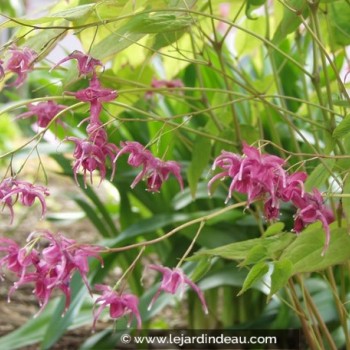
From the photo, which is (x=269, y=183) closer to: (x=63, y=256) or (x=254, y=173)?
(x=254, y=173)

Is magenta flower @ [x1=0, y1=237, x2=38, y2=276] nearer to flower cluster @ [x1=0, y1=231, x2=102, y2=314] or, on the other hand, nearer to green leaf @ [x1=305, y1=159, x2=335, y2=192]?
flower cluster @ [x1=0, y1=231, x2=102, y2=314]

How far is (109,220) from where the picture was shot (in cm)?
150

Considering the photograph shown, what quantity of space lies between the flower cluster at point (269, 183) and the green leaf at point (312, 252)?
0.16 feet

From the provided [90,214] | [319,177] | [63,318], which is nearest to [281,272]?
[319,177]

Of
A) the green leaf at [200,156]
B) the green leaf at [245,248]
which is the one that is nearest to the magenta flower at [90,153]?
the green leaf at [245,248]

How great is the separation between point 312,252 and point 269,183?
105 millimetres

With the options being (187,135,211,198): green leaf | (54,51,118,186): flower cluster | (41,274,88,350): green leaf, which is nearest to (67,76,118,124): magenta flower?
(54,51,118,186): flower cluster

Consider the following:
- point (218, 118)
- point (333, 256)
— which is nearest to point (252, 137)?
point (218, 118)

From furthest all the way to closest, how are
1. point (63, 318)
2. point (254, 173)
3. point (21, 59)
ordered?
point (63, 318) → point (21, 59) → point (254, 173)

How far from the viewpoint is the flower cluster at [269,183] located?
550 mm

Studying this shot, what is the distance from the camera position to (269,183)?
0.55 metres

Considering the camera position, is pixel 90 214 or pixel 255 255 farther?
pixel 90 214

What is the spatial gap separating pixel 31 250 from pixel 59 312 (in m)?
0.66

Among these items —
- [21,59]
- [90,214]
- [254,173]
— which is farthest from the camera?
[90,214]
